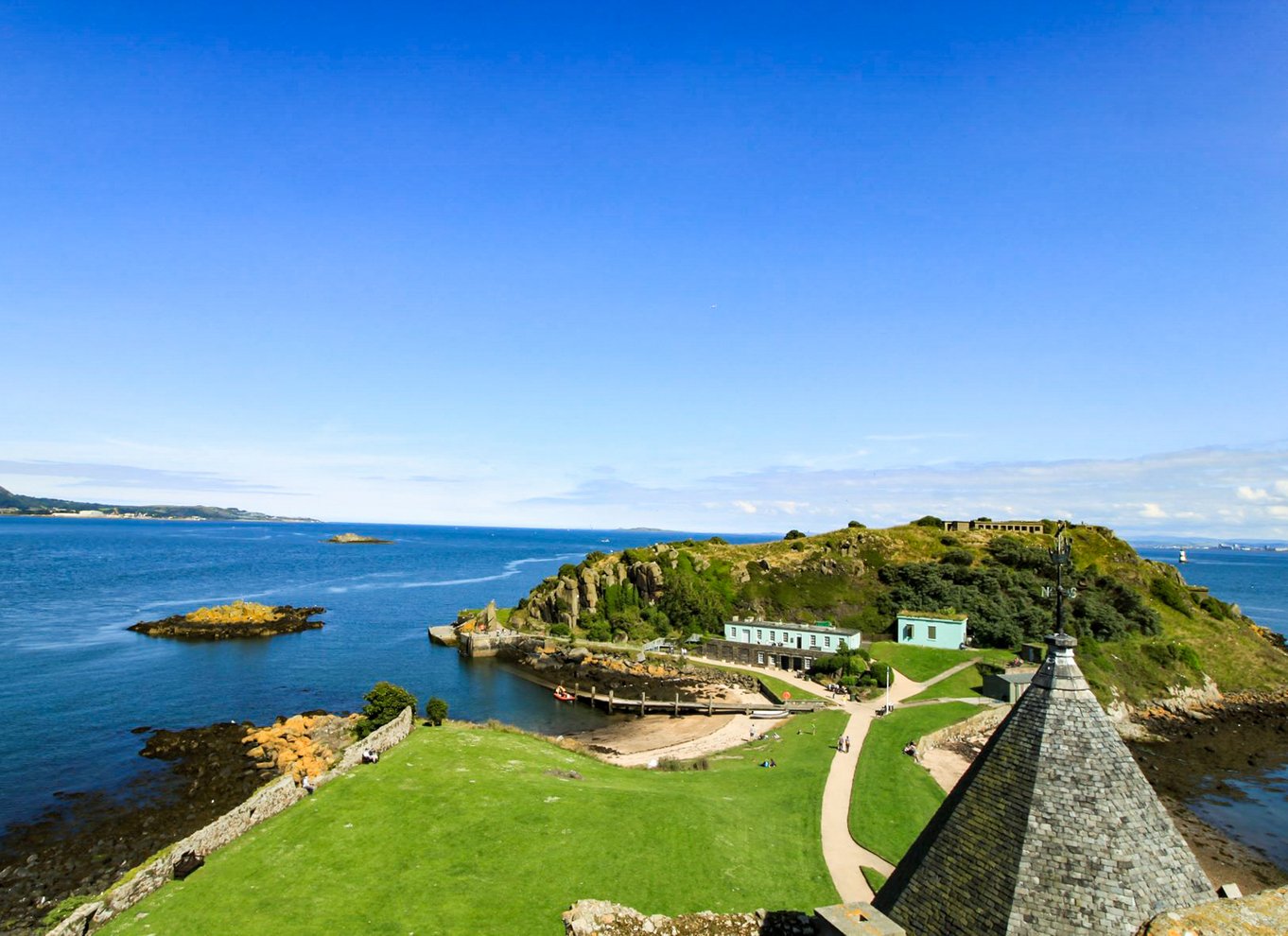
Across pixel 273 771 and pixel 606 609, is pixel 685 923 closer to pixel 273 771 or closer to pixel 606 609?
pixel 273 771

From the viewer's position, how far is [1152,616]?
73.5 metres

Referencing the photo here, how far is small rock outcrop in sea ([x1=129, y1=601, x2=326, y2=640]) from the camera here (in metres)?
91.7

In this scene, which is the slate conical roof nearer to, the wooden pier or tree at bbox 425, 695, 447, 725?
tree at bbox 425, 695, 447, 725

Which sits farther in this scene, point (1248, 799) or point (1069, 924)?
point (1248, 799)

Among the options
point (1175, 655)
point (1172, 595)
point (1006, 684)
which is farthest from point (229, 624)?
point (1172, 595)

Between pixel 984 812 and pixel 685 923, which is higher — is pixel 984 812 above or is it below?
above

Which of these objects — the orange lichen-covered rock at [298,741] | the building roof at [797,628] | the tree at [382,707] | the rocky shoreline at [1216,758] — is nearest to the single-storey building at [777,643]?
the building roof at [797,628]

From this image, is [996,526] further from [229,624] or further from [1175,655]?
[229,624]

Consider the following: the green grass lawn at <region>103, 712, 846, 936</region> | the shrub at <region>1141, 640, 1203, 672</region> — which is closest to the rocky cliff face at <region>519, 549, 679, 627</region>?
the shrub at <region>1141, 640, 1203, 672</region>

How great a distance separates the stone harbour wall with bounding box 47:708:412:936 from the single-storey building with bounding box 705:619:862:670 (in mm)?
49864

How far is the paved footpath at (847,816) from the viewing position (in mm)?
26375

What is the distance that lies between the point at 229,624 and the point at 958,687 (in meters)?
96.6

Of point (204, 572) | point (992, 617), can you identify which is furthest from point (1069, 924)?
point (204, 572)

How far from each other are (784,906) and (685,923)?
6.98 meters
